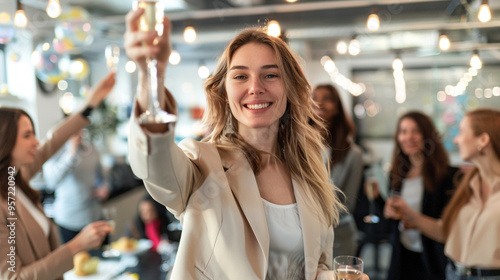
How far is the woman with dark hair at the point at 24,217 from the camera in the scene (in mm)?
1010

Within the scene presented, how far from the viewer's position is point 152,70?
626mm

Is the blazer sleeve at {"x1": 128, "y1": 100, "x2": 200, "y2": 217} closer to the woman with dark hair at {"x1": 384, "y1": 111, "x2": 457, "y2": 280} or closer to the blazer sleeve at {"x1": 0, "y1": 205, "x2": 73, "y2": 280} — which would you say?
the blazer sleeve at {"x1": 0, "y1": 205, "x2": 73, "y2": 280}

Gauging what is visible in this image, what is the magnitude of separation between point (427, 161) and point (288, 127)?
131 cm

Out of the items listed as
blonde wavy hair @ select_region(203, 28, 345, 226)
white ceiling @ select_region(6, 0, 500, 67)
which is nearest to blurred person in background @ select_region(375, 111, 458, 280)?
white ceiling @ select_region(6, 0, 500, 67)

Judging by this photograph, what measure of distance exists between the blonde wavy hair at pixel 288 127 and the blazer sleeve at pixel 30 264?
524mm

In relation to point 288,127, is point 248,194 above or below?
below

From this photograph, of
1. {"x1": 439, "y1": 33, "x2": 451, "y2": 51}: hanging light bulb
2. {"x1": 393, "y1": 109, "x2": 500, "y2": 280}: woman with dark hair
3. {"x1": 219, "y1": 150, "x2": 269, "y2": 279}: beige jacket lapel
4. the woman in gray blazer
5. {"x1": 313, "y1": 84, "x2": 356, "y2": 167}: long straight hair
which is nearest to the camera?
the woman in gray blazer

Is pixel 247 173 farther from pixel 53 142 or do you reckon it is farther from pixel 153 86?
pixel 53 142

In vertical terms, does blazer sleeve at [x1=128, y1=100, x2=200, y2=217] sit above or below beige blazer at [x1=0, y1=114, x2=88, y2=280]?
above

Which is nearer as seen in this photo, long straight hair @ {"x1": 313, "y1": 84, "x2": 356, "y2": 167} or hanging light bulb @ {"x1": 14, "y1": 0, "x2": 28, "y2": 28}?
hanging light bulb @ {"x1": 14, "y1": 0, "x2": 28, "y2": 28}

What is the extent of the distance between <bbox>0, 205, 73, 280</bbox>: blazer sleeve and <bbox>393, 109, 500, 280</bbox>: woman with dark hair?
4.88ft

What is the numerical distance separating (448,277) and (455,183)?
499 millimetres

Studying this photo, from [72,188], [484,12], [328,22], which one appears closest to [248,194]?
[72,188]

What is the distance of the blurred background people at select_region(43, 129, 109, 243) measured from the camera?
2.22m
